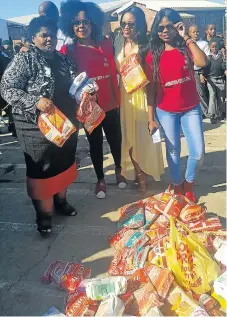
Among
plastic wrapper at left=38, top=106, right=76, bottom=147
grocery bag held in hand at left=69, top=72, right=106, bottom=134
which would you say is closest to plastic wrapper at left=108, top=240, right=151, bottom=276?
plastic wrapper at left=38, top=106, right=76, bottom=147

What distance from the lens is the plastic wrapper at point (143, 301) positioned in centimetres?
219

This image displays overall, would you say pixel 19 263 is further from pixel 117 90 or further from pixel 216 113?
pixel 216 113

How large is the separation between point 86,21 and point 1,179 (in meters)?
2.55

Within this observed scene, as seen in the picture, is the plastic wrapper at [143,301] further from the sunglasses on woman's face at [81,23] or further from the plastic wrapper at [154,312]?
the sunglasses on woman's face at [81,23]

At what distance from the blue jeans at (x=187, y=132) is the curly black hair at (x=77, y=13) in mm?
1017

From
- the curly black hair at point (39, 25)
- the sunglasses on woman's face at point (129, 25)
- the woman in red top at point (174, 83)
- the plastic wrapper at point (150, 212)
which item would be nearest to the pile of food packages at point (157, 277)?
the plastic wrapper at point (150, 212)

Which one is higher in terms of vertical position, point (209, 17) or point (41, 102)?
point (209, 17)

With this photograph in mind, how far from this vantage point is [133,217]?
10.4 feet

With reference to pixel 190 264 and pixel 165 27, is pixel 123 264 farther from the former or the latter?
pixel 165 27

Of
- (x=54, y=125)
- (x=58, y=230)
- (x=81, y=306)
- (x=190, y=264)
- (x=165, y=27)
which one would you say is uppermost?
(x=165, y=27)

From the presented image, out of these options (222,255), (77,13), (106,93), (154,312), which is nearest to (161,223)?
(222,255)

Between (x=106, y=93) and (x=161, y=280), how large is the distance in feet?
6.64

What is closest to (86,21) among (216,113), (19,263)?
(19,263)

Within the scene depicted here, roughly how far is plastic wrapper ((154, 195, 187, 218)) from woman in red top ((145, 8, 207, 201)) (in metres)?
0.53
